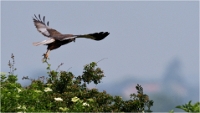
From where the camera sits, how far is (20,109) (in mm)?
7656

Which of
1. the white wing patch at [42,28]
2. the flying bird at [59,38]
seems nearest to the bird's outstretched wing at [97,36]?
the flying bird at [59,38]

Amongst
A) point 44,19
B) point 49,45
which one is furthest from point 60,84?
point 44,19

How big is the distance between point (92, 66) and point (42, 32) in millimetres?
1483

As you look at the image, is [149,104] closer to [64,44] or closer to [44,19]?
[64,44]

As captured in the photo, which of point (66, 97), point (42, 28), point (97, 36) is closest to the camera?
point (66, 97)

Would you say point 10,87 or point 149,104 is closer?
point 10,87

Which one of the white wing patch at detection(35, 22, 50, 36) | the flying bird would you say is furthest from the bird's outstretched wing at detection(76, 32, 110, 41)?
the white wing patch at detection(35, 22, 50, 36)

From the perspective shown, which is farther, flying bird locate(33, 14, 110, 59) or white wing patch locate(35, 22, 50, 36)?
white wing patch locate(35, 22, 50, 36)

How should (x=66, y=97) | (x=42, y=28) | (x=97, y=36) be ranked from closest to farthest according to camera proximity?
(x=66, y=97) → (x=97, y=36) → (x=42, y=28)

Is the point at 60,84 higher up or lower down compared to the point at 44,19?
lower down

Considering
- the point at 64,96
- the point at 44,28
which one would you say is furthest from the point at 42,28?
the point at 64,96

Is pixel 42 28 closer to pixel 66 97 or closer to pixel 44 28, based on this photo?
pixel 44 28

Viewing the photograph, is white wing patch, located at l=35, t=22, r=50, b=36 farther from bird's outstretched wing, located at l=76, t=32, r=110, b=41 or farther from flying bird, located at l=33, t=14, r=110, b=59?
bird's outstretched wing, located at l=76, t=32, r=110, b=41

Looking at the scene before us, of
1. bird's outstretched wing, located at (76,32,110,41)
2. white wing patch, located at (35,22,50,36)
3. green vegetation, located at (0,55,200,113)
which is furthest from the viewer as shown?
white wing patch, located at (35,22,50,36)
